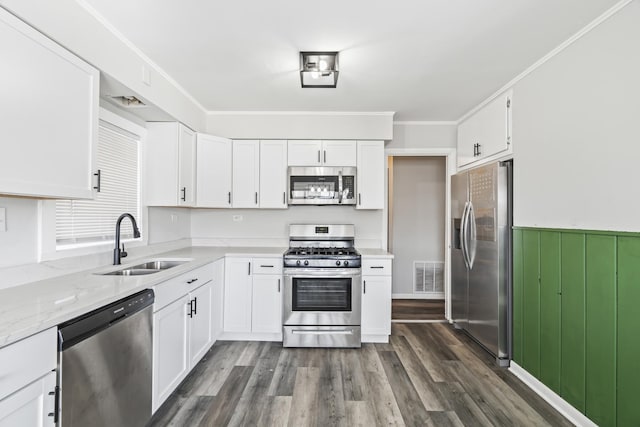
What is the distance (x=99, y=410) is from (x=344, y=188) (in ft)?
9.41

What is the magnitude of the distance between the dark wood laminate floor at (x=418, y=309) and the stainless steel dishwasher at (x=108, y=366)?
3.17 m

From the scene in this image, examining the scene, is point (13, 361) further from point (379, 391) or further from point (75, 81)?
point (379, 391)

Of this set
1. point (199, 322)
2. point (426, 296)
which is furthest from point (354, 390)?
point (426, 296)

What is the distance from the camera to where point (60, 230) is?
83.7 inches

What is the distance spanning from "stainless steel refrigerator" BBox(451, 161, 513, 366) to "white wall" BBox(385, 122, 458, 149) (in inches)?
24.6

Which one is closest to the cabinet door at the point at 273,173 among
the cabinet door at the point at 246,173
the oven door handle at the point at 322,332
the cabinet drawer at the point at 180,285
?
the cabinet door at the point at 246,173

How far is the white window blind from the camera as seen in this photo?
2.21 meters

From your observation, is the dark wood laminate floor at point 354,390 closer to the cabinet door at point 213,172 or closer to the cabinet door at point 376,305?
the cabinet door at point 376,305

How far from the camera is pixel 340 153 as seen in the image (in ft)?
12.4

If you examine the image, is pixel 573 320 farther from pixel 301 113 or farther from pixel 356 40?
pixel 301 113

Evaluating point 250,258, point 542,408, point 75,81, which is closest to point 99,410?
point 75,81

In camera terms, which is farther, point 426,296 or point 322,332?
point 426,296

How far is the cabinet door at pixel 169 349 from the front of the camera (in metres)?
2.06

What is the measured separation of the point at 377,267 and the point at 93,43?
9.53 ft
